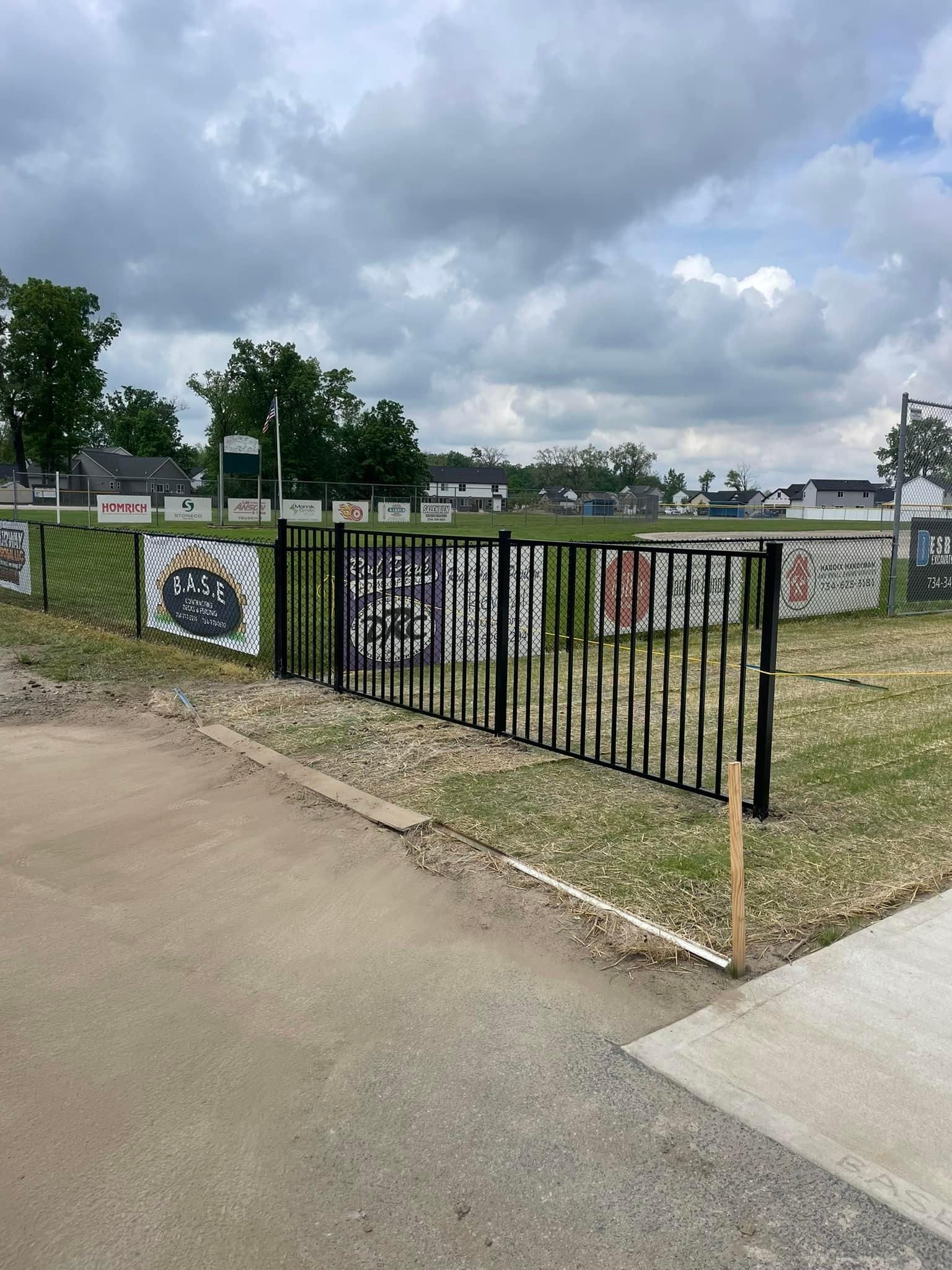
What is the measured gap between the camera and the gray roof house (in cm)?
8219

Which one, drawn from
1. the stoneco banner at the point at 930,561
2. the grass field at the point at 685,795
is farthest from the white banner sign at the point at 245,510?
the grass field at the point at 685,795

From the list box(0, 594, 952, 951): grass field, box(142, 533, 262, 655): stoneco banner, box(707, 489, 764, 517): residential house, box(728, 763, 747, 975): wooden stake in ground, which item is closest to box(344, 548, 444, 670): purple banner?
box(0, 594, 952, 951): grass field

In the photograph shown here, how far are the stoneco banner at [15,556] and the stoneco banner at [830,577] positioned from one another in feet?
41.3

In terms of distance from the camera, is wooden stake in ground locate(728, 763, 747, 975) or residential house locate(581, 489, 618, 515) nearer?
wooden stake in ground locate(728, 763, 747, 975)

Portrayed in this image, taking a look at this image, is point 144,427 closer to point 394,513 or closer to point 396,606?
point 394,513

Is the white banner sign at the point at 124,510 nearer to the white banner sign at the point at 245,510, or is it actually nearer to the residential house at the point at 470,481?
the white banner sign at the point at 245,510

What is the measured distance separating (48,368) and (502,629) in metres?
81.9

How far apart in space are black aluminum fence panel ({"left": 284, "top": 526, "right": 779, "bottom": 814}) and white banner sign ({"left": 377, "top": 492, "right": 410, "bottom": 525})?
3780 cm

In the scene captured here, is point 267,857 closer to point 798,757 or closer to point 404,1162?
point 404,1162

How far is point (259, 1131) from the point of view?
270 cm

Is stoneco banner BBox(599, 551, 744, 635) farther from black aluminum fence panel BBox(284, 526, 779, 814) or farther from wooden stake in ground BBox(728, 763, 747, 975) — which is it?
wooden stake in ground BBox(728, 763, 747, 975)

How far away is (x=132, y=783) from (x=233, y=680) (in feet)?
10.9

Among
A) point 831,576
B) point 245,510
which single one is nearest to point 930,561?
point 831,576

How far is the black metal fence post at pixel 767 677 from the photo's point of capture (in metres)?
4.98
